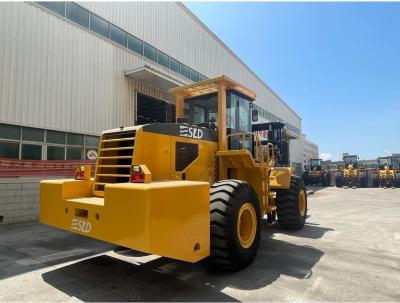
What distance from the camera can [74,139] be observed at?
11.3 m

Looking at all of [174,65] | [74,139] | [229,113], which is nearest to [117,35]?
[174,65]

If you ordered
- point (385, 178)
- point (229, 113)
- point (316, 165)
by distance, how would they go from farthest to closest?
point (316, 165), point (385, 178), point (229, 113)

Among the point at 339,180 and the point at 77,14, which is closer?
the point at 77,14

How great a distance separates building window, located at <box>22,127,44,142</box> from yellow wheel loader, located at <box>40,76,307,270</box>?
557 centimetres

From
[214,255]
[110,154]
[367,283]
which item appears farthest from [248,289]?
[110,154]

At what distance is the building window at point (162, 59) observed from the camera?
1558cm

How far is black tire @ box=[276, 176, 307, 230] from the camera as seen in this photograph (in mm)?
7945

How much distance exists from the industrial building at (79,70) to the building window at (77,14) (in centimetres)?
4

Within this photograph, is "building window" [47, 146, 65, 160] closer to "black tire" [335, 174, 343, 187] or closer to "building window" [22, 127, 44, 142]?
"building window" [22, 127, 44, 142]

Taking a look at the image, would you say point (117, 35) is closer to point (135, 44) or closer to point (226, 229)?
point (135, 44)

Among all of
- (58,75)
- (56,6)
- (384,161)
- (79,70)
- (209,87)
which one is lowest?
(384,161)

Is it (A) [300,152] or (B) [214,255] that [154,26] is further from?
(A) [300,152]

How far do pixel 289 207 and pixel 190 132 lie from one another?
12.6ft

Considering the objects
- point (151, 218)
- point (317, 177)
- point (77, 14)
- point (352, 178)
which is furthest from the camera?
point (317, 177)
